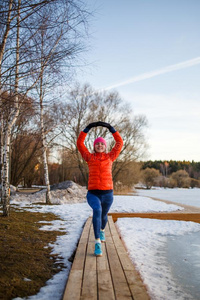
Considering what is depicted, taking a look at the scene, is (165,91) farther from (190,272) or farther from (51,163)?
(51,163)

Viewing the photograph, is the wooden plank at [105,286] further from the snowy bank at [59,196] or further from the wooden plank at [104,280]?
the snowy bank at [59,196]

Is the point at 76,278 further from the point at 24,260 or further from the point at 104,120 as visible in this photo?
the point at 104,120

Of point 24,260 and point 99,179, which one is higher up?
point 99,179

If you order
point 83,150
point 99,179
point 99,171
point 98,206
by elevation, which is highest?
point 83,150

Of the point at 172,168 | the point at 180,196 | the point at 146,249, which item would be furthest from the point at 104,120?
the point at 172,168

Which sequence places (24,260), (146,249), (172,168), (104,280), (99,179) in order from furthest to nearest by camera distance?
(172,168) < (146,249) < (99,179) < (24,260) < (104,280)

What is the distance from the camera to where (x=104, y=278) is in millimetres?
2525

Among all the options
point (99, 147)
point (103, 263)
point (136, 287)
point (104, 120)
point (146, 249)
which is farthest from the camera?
point (104, 120)

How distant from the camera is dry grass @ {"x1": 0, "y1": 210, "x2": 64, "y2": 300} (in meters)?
2.41

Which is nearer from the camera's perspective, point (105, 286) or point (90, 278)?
point (105, 286)

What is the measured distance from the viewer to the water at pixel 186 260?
2905 mm

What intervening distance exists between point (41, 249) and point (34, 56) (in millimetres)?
3363

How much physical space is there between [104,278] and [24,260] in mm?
1231

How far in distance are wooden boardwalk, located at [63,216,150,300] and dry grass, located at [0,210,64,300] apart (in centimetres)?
38
